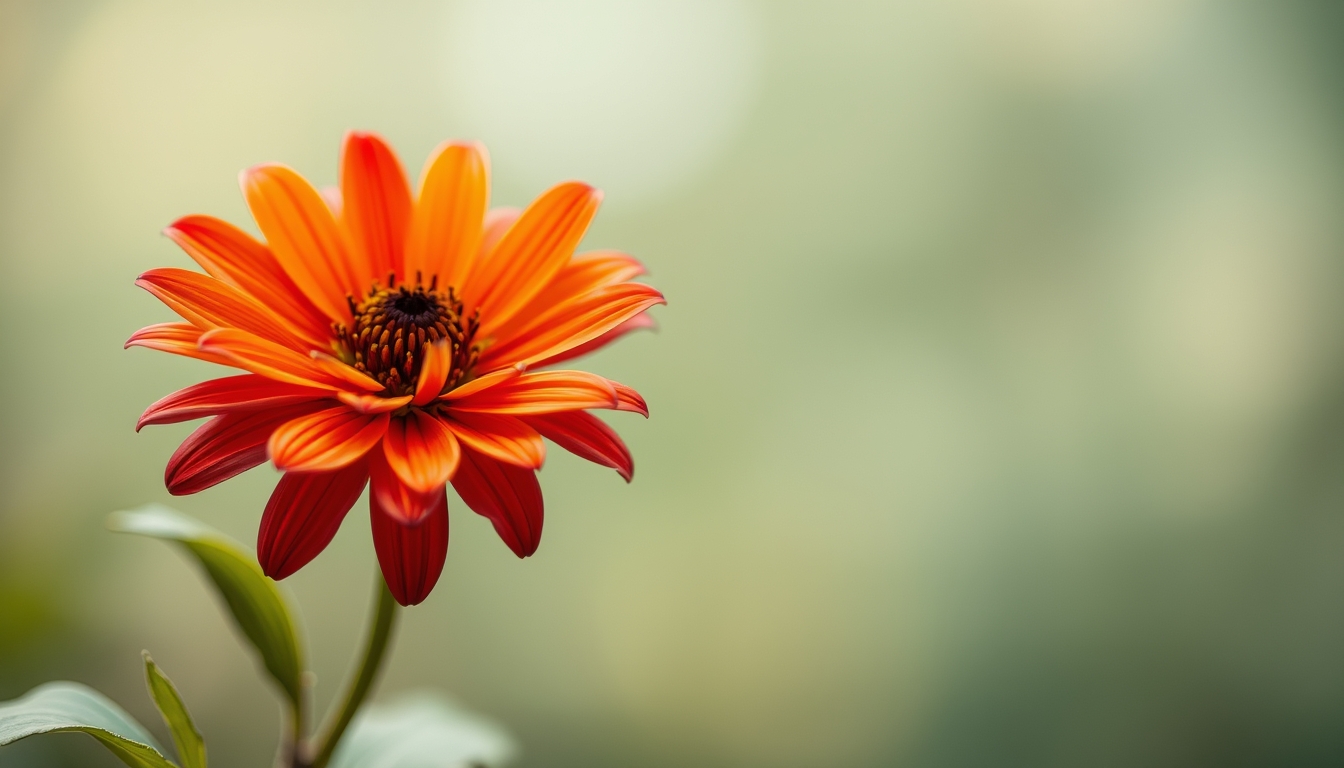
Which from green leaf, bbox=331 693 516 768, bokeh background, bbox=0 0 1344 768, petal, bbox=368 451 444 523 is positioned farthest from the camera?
bokeh background, bbox=0 0 1344 768

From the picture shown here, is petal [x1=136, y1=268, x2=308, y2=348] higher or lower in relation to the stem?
higher

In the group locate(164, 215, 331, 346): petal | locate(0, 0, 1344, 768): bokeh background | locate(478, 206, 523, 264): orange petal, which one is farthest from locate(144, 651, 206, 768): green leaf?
locate(0, 0, 1344, 768): bokeh background

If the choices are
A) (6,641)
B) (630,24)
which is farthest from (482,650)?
(630,24)

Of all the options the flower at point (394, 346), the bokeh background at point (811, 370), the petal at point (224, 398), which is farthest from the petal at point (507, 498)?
the bokeh background at point (811, 370)

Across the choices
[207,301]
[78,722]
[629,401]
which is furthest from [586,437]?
[78,722]

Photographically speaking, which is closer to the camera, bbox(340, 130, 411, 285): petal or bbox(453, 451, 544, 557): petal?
bbox(453, 451, 544, 557): petal

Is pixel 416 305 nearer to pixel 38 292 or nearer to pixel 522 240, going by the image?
pixel 522 240

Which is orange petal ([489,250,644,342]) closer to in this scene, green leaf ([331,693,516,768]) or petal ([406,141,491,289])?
petal ([406,141,491,289])
